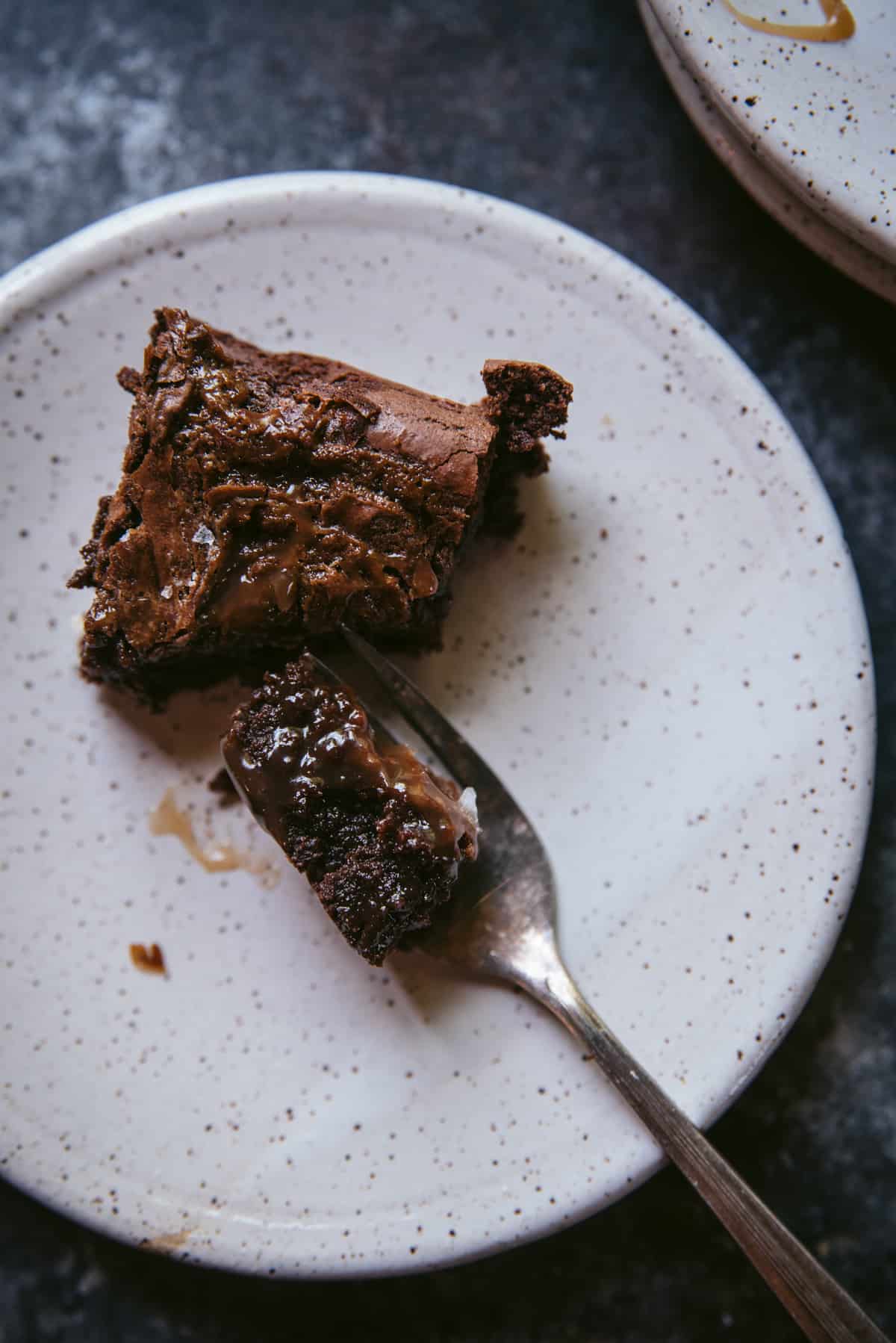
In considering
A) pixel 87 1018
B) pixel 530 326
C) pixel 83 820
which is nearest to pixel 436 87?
pixel 530 326

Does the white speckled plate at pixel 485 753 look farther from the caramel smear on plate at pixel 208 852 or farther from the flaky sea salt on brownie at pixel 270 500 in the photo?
the flaky sea salt on brownie at pixel 270 500

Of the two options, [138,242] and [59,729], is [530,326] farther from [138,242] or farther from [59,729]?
[59,729]

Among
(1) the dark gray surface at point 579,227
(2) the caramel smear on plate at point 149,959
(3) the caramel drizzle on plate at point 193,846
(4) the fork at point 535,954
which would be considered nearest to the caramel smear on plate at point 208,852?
(3) the caramel drizzle on plate at point 193,846

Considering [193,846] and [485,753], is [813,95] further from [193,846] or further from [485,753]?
[193,846]

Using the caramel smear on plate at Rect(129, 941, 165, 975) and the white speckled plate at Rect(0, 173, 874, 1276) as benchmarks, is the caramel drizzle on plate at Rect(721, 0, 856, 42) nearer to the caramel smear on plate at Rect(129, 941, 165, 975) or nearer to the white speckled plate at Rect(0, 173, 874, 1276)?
the white speckled plate at Rect(0, 173, 874, 1276)

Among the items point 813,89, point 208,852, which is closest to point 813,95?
point 813,89
